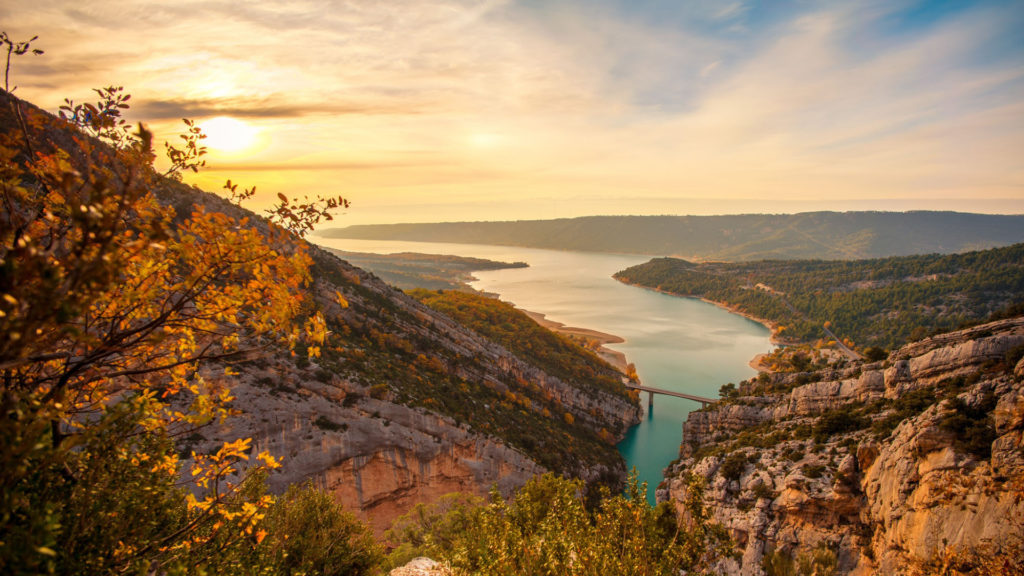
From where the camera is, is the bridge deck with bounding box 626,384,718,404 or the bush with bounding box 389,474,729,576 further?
the bridge deck with bounding box 626,384,718,404

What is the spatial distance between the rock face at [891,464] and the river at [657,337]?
47.1ft

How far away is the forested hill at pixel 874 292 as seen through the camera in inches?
2790

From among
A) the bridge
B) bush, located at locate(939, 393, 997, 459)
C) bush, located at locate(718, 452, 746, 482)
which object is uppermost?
bush, located at locate(939, 393, 997, 459)

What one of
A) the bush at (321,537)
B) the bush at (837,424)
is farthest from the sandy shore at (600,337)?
the bush at (321,537)

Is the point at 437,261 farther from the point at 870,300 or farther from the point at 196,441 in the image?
the point at 196,441

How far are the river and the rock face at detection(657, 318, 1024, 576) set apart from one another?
1434cm

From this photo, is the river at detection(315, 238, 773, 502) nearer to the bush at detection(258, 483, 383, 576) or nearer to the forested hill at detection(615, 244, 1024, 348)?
the forested hill at detection(615, 244, 1024, 348)

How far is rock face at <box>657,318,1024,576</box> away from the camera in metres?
11.4

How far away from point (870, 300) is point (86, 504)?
11269 centimetres

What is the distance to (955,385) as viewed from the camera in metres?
17.2

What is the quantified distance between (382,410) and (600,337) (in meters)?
59.5

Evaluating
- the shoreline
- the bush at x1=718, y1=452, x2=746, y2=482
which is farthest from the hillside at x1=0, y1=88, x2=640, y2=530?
the shoreline

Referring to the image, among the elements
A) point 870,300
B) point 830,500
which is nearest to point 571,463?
point 830,500

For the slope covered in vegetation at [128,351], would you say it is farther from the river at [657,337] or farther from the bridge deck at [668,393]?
the bridge deck at [668,393]
